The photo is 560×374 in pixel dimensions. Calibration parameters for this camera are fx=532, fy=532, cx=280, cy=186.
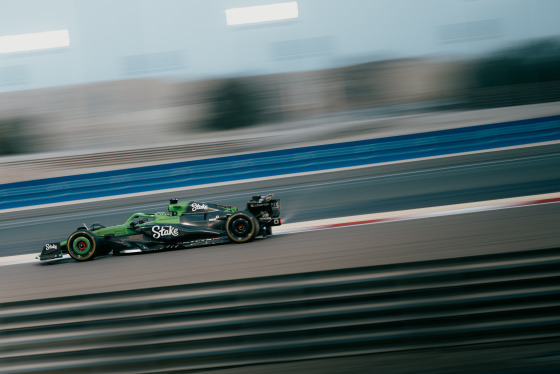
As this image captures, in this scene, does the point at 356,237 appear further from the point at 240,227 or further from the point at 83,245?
the point at 83,245

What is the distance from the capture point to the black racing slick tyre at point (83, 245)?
724cm

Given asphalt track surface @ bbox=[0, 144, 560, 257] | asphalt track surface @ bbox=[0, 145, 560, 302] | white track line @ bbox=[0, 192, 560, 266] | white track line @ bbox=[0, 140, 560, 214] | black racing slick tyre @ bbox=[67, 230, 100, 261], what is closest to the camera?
asphalt track surface @ bbox=[0, 145, 560, 302]

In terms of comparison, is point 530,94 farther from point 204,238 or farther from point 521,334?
point 521,334

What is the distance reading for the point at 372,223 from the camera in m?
7.45

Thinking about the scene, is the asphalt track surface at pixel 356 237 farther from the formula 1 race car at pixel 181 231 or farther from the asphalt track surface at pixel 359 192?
the formula 1 race car at pixel 181 231

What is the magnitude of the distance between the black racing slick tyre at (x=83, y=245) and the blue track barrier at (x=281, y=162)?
5.45 meters

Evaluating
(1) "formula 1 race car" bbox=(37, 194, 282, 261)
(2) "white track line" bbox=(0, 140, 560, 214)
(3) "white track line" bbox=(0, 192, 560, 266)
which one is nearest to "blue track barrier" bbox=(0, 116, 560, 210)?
(2) "white track line" bbox=(0, 140, 560, 214)

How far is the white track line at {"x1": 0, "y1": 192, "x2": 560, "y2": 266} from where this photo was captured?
7484 mm

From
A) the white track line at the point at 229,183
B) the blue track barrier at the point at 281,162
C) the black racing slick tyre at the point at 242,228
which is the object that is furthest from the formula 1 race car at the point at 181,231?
the blue track barrier at the point at 281,162

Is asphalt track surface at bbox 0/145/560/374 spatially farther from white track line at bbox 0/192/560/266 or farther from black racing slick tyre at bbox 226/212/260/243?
white track line at bbox 0/192/560/266

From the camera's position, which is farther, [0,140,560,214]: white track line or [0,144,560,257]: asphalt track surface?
[0,140,560,214]: white track line

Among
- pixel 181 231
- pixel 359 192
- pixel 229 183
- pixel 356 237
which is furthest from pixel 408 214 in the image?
pixel 229 183

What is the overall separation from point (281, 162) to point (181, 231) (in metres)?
5.88

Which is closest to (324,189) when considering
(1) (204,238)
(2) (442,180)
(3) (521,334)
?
(2) (442,180)
